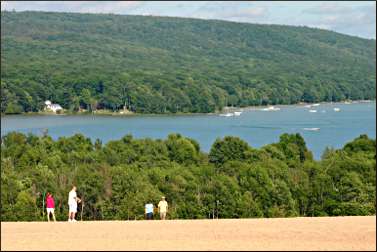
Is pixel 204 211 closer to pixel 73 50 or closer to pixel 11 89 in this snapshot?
pixel 11 89

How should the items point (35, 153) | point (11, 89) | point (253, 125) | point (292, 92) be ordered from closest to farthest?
point (35, 153), point (253, 125), point (11, 89), point (292, 92)

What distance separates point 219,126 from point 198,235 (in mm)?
93530

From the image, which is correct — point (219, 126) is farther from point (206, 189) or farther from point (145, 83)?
point (206, 189)

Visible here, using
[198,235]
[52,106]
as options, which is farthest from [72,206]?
[52,106]

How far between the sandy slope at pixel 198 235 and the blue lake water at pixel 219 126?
5589 cm

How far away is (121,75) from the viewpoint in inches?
6019

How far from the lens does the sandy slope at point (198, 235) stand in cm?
1430

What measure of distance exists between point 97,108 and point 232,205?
104674 mm

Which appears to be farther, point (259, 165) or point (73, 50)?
point (73, 50)

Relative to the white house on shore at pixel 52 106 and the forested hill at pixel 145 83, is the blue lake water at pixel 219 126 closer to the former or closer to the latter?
the white house on shore at pixel 52 106

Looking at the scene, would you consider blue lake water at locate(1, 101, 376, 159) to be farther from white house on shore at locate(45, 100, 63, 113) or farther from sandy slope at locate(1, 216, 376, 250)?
sandy slope at locate(1, 216, 376, 250)

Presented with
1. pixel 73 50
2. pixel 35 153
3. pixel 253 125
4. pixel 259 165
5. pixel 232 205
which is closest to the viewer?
pixel 232 205

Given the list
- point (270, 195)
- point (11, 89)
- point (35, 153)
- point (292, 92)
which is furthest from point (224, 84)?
point (270, 195)

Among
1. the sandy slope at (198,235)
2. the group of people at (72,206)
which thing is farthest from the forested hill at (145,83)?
the sandy slope at (198,235)
